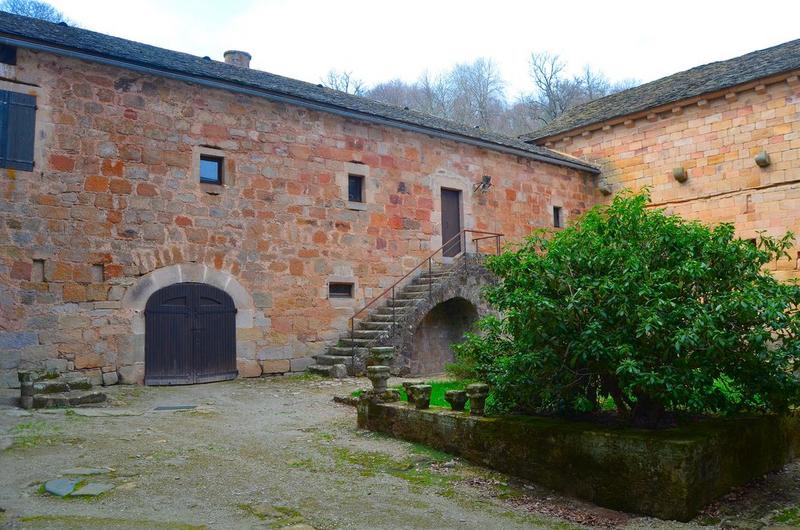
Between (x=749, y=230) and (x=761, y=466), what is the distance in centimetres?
1090

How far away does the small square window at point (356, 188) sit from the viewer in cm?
1208

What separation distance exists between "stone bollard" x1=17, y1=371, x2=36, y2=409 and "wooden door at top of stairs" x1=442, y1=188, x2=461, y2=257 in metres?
8.18

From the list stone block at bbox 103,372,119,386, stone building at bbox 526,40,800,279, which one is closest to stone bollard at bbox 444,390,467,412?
stone block at bbox 103,372,119,386

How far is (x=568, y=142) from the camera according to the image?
17.7 meters

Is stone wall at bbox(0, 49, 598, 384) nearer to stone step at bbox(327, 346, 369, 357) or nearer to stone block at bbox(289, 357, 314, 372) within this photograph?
stone block at bbox(289, 357, 314, 372)

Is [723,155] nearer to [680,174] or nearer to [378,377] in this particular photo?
[680,174]

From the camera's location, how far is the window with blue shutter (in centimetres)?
862

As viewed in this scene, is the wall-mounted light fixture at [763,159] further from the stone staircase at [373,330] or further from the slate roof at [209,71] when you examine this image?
the stone staircase at [373,330]

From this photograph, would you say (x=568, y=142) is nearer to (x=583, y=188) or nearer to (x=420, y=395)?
(x=583, y=188)

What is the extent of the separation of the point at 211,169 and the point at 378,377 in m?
5.78

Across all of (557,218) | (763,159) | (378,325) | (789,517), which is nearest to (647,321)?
(789,517)

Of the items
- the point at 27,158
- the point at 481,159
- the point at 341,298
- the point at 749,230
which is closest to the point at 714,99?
the point at 749,230

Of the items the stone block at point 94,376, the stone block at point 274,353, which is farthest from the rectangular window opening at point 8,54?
the stone block at point 274,353

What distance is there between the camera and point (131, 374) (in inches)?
363
